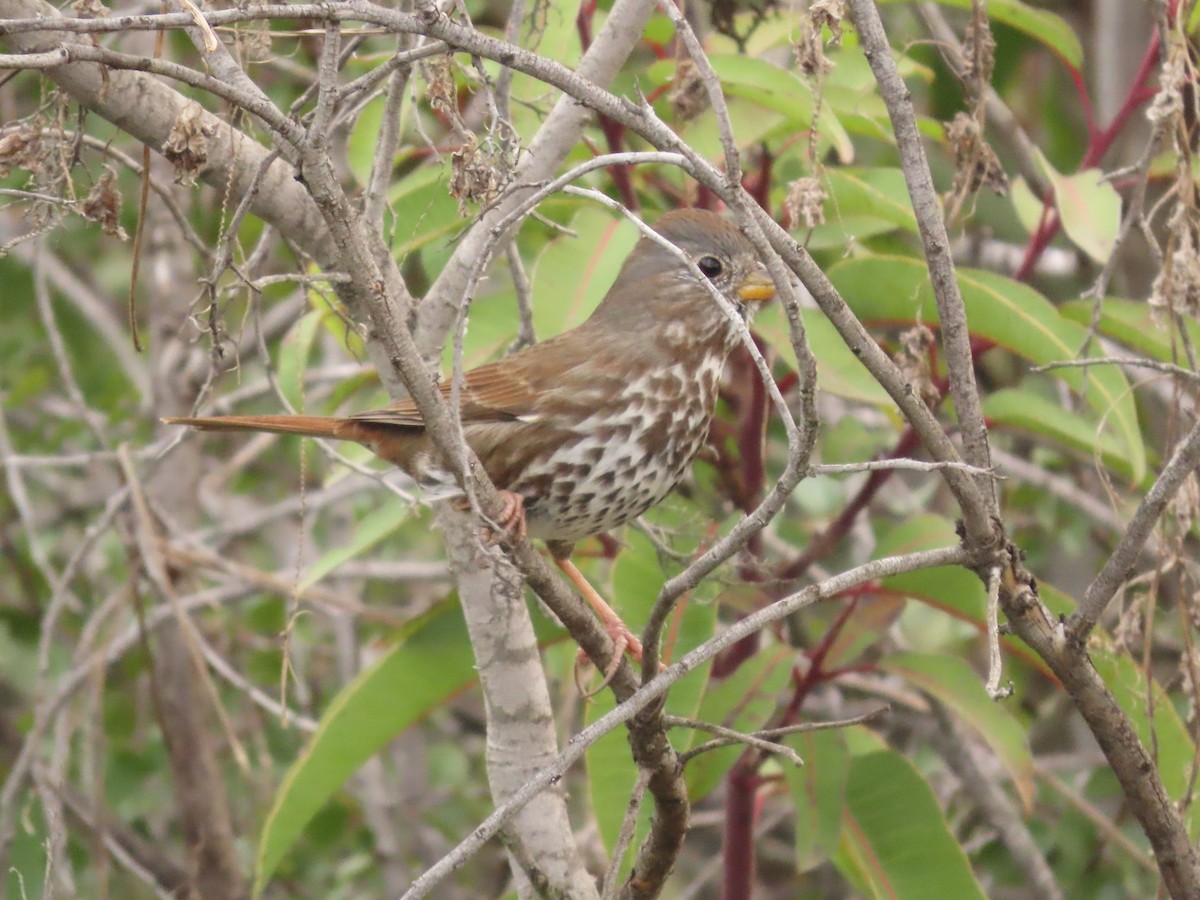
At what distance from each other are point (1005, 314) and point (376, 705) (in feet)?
5.72

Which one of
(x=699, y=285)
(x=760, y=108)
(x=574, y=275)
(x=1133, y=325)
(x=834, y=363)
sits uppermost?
(x=760, y=108)

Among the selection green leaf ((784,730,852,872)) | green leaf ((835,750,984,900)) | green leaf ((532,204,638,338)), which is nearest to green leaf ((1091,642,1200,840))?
green leaf ((835,750,984,900))

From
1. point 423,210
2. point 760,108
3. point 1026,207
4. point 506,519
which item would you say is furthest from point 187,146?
point 1026,207

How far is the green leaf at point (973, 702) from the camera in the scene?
3645 millimetres

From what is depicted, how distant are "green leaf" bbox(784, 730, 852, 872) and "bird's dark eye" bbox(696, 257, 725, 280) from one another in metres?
1.12

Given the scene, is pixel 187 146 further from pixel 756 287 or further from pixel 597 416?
pixel 756 287

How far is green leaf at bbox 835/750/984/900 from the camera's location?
Result: 357cm

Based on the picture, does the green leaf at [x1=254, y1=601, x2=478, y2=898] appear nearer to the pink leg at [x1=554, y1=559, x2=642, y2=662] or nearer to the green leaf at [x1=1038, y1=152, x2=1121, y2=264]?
the pink leg at [x1=554, y1=559, x2=642, y2=662]

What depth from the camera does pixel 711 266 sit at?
3.57 meters

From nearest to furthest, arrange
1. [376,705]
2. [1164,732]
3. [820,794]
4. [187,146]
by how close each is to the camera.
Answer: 1. [187,146]
2. [1164,732]
3. [820,794]
4. [376,705]

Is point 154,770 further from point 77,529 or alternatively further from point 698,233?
point 698,233

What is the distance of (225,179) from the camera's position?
279 centimetres

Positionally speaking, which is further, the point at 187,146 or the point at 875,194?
the point at 875,194

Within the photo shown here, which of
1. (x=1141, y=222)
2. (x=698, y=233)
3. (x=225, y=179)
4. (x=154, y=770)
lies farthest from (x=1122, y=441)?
(x=154, y=770)
